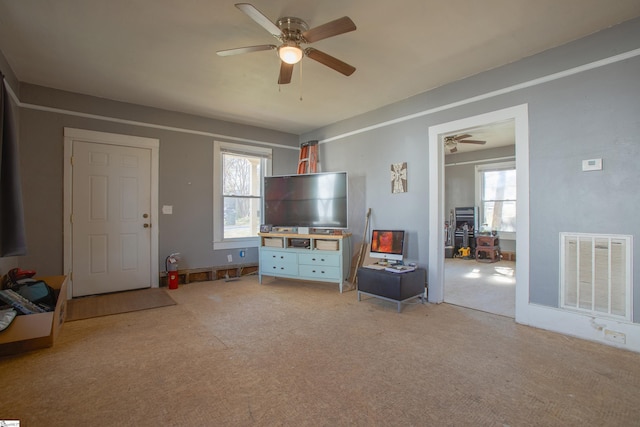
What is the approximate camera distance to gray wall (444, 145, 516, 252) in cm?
714

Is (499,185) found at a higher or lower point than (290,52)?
lower

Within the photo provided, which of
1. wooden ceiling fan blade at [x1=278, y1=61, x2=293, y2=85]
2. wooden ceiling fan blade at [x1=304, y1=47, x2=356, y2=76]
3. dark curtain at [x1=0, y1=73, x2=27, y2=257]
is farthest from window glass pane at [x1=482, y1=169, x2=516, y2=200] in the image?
dark curtain at [x1=0, y1=73, x2=27, y2=257]

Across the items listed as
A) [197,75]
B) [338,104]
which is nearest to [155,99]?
[197,75]

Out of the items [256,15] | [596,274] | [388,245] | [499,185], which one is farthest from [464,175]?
[256,15]

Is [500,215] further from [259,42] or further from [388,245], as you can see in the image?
[259,42]

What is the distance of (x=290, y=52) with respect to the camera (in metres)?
2.33

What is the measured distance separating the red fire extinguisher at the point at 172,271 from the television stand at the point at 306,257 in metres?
1.19

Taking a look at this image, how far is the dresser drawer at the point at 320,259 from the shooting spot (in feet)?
13.6

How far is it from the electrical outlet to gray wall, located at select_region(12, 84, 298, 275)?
14.8 ft

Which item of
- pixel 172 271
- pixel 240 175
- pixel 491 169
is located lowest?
pixel 172 271

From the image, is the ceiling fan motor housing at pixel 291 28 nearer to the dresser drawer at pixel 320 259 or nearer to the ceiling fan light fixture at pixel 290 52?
the ceiling fan light fixture at pixel 290 52

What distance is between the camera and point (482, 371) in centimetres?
203

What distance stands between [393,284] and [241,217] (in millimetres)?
3022

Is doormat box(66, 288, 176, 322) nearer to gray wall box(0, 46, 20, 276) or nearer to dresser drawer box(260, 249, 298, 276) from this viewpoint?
gray wall box(0, 46, 20, 276)
